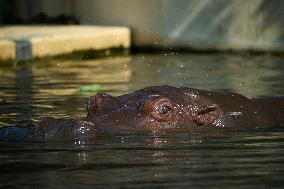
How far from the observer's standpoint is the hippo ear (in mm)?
6590

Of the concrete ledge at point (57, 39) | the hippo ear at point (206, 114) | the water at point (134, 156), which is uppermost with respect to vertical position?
the concrete ledge at point (57, 39)

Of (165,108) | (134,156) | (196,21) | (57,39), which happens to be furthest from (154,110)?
(196,21)

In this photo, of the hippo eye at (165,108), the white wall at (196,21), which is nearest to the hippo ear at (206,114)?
the hippo eye at (165,108)

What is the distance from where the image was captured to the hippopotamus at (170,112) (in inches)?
251

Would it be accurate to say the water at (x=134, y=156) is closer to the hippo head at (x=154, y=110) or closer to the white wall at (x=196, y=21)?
the hippo head at (x=154, y=110)

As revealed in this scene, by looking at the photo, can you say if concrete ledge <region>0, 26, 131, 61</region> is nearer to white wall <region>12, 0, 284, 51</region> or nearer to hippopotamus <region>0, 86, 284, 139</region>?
white wall <region>12, 0, 284, 51</region>

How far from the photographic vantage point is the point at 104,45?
15148mm

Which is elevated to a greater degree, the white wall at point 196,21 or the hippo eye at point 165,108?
the white wall at point 196,21

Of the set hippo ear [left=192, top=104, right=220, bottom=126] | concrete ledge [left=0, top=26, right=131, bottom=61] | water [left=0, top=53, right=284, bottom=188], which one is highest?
concrete ledge [left=0, top=26, right=131, bottom=61]

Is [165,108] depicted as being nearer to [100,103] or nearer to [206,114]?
[206,114]

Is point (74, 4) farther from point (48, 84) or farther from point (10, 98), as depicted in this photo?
point (10, 98)

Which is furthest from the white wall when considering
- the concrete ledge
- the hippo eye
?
the hippo eye

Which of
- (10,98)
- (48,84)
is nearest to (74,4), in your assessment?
(48,84)

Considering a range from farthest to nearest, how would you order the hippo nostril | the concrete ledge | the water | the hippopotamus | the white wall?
the white wall, the concrete ledge, the hippo nostril, the hippopotamus, the water
